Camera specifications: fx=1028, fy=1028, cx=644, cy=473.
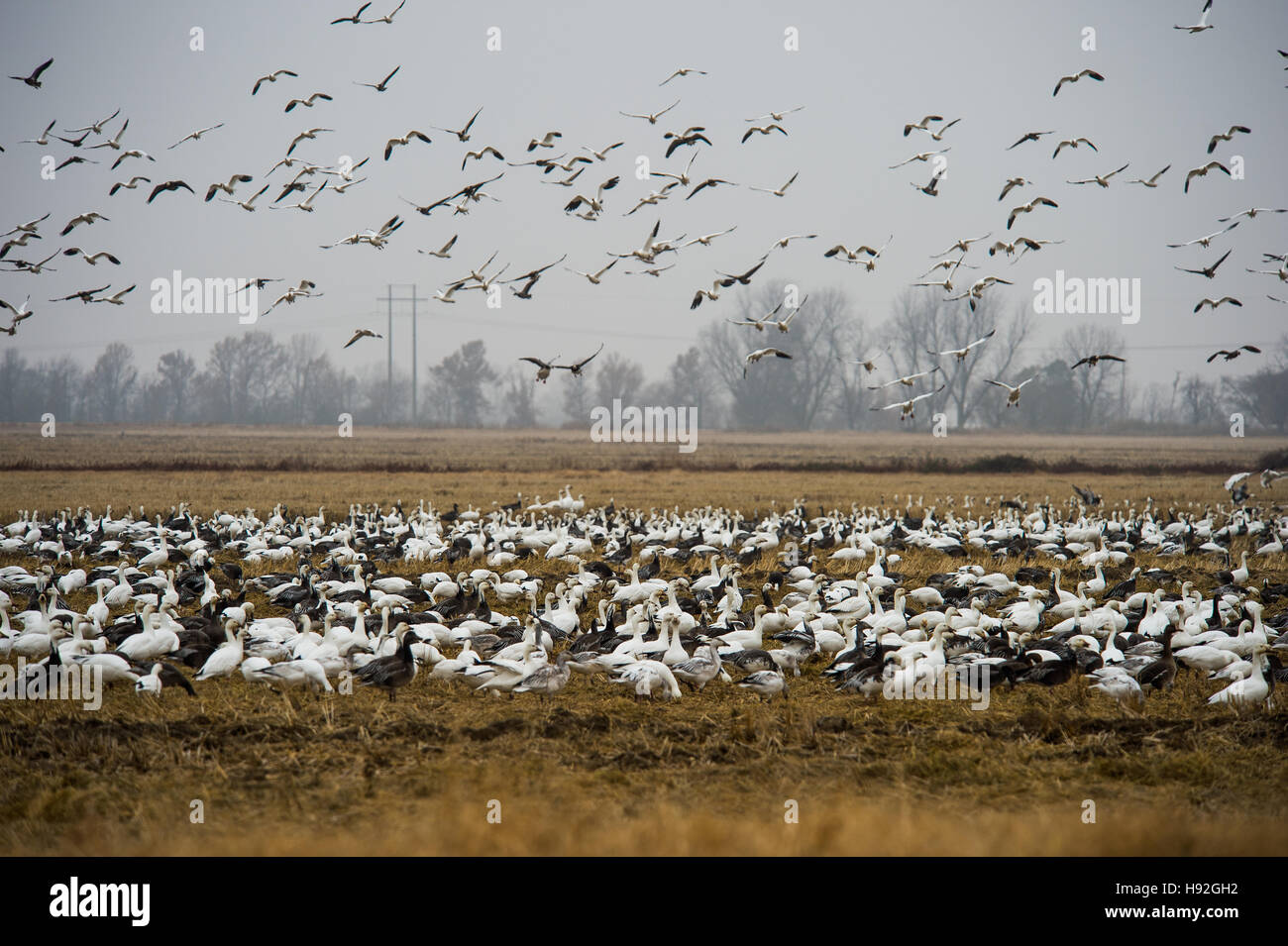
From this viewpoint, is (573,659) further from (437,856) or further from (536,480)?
(536,480)

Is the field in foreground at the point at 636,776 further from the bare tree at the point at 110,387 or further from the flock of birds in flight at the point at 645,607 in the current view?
the bare tree at the point at 110,387

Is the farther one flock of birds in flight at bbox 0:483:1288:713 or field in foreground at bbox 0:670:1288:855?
flock of birds in flight at bbox 0:483:1288:713

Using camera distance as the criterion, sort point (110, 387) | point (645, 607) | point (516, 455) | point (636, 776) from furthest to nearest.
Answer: point (110, 387) < point (516, 455) < point (645, 607) < point (636, 776)

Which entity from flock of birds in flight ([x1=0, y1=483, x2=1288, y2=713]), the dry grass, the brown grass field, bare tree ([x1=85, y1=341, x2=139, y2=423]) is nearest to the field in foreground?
the brown grass field

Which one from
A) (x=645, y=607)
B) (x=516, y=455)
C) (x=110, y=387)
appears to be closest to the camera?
(x=645, y=607)

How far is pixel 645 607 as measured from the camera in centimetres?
968

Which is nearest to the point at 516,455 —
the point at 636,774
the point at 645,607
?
the point at 645,607

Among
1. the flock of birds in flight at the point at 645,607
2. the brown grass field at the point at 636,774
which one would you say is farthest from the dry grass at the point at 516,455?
the brown grass field at the point at 636,774

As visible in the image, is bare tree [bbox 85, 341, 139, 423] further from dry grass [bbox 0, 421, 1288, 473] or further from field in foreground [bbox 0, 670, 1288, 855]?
field in foreground [bbox 0, 670, 1288, 855]

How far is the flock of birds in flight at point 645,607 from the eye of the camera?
7.59m

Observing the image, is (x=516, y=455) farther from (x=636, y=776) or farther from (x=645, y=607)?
(x=636, y=776)

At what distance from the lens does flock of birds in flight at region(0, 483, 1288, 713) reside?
7.59 m
